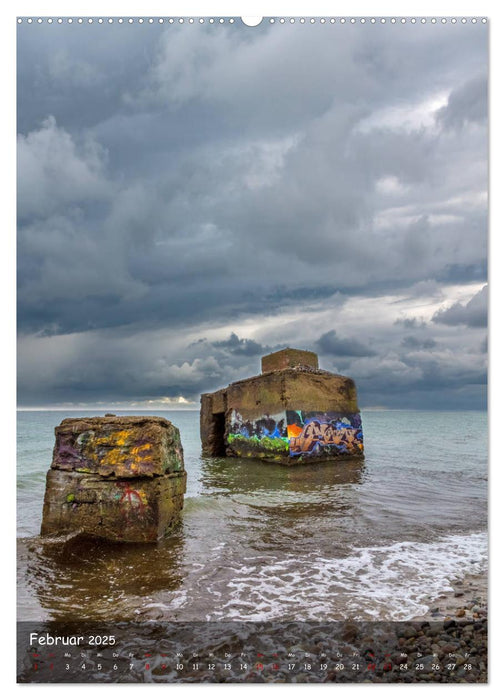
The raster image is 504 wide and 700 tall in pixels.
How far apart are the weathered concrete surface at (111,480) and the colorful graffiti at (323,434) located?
30.1ft

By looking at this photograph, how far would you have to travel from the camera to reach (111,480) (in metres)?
5.69

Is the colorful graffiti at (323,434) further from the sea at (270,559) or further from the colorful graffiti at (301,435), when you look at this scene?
the sea at (270,559)

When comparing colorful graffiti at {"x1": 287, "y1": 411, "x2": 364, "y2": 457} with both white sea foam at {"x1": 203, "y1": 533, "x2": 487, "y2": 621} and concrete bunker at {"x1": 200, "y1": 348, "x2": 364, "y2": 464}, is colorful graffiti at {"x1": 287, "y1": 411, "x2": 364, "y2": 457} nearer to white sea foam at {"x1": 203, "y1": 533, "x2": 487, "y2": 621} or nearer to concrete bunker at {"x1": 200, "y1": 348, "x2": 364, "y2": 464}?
concrete bunker at {"x1": 200, "y1": 348, "x2": 364, "y2": 464}

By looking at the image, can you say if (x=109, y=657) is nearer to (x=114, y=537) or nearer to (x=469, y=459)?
(x=114, y=537)

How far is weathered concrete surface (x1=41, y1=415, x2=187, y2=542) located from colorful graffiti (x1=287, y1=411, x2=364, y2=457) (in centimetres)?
918

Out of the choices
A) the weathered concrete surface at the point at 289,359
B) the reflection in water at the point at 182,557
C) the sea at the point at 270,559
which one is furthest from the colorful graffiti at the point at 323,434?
the reflection in water at the point at 182,557

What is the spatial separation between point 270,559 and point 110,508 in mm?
2137

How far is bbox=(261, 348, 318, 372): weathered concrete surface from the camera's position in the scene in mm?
16922

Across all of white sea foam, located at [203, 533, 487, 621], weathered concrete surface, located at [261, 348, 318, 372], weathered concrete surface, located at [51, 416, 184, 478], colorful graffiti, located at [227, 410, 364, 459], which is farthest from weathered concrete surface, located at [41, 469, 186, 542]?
weathered concrete surface, located at [261, 348, 318, 372]

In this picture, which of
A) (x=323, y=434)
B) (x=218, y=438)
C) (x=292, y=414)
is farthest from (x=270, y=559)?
(x=218, y=438)

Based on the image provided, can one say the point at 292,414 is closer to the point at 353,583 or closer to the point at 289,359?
the point at 289,359

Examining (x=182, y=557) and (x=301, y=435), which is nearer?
(x=182, y=557)

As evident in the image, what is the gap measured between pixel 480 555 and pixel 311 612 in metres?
3.04

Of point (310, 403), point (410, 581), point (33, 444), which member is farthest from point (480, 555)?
point (310, 403)
